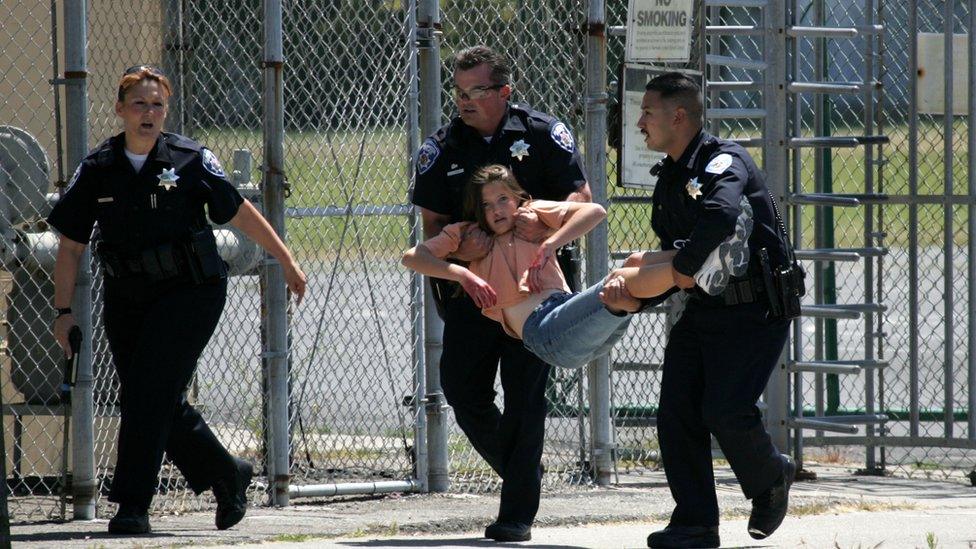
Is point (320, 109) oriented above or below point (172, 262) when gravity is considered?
above

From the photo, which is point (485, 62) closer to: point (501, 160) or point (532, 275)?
point (501, 160)

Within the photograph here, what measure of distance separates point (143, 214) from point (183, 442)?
95cm

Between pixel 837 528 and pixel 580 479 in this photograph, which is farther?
pixel 580 479

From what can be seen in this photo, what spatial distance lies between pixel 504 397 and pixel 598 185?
2002 millimetres

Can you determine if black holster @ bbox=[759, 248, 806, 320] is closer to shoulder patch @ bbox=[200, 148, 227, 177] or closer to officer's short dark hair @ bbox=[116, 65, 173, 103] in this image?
shoulder patch @ bbox=[200, 148, 227, 177]

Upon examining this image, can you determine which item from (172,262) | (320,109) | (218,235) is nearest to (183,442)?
(172,262)

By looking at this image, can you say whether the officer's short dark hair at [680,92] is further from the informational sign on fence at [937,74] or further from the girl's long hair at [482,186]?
the informational sign on fence at [937,74]

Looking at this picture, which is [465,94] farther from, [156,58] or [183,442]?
[156,58]

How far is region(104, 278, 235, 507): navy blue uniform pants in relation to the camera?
229 inches

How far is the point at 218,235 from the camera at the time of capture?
291 inches

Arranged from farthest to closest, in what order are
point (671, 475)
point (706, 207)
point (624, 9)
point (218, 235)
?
point (624, 9) < point (218, 235) < point (671, 475) < point (706, 207)

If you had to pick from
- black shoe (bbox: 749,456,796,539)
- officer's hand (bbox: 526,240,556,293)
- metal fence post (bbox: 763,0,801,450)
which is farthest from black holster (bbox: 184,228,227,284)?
metal fence post (bbox: 763,0,801,450)

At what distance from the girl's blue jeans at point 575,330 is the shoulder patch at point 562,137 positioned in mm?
833

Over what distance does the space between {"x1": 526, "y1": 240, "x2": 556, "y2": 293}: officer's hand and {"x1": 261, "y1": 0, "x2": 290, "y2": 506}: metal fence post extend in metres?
1.53
